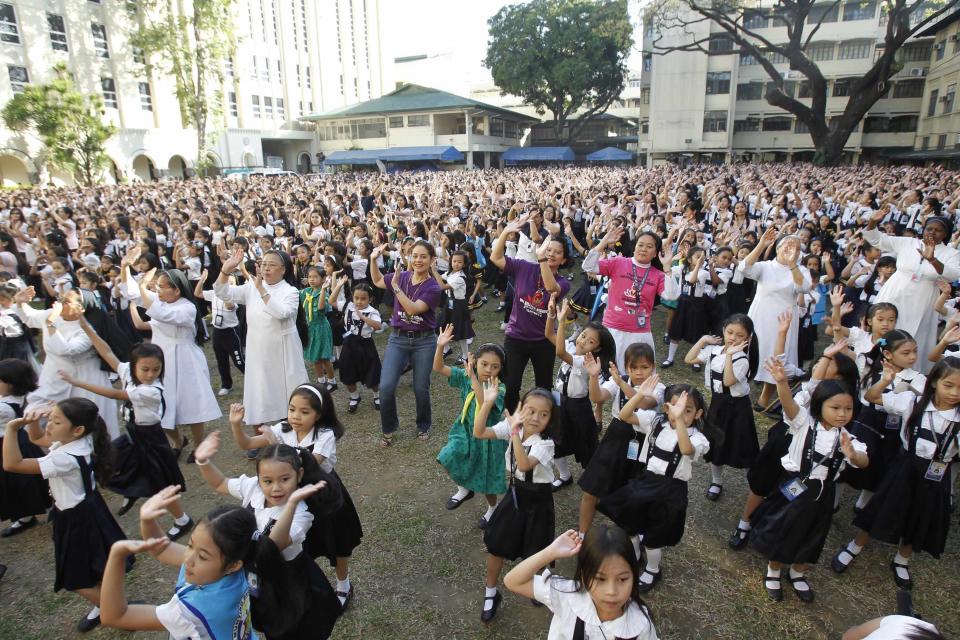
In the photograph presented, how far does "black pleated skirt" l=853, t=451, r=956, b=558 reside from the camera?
284 centimetres

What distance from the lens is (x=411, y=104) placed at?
39.7m

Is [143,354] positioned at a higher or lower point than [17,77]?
lower

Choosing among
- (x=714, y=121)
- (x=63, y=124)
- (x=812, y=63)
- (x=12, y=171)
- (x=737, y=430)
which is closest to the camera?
(x=737, y=430)

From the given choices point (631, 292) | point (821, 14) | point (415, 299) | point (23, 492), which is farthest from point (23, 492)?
point (821, 14)

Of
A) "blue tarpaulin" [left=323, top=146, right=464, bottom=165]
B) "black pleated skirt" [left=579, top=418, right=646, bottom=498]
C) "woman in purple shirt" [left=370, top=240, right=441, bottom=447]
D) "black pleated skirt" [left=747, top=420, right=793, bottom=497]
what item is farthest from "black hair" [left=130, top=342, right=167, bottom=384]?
"blue tarpaulin" [left=323, top=146, right=464, bottom=165]

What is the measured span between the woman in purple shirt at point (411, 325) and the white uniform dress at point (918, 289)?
385 cm

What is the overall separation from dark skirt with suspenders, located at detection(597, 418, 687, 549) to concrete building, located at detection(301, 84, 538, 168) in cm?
3648

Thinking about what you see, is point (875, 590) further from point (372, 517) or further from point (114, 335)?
point (114, 335)

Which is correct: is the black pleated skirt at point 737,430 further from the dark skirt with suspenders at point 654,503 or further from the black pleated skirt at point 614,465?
the dark skirt with suspenders at point 654,503

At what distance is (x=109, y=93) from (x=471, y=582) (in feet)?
119

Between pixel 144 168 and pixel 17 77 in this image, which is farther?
pixel 144 168

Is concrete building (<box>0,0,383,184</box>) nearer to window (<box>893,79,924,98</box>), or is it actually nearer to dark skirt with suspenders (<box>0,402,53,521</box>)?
dark skirt with suspenders (<box>0,402,53,521</box>)

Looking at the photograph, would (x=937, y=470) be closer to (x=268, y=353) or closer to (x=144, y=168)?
(x=268, y=353)

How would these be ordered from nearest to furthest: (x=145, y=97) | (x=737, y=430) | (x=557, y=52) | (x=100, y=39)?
1. (x=737, y=430)
2. (x=100, y=39)
3. (x=145, y=97)
4. (x=557, y=52)
